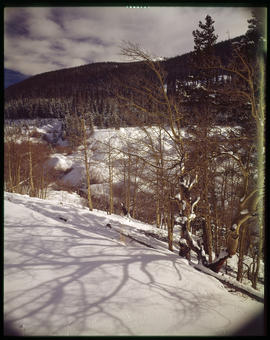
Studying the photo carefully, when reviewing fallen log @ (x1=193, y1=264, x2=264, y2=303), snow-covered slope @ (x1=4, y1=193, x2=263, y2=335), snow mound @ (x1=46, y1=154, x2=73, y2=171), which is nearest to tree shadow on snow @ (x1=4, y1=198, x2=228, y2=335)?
snow-covered slope @ (x1=4, y1=193, x2=263, y2=335)

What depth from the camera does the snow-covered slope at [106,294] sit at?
2.35m

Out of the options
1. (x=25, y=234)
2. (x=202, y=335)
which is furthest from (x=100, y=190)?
(x=202, y=335)

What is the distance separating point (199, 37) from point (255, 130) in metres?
6.72

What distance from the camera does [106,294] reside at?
2752 millimetres

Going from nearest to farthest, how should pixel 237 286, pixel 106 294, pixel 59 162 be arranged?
pixel 106 294 < pixel 237 286 < pixel 59 162

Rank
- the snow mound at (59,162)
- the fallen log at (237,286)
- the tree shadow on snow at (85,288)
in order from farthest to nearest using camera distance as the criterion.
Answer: the snow mound at (59,162)
the fallen log at (237,286)
the tree shadow on snow at (85,288)

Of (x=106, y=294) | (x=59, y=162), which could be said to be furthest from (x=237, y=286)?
(x=59, y=162)

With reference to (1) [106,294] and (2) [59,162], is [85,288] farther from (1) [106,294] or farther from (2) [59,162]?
(2) [59,162]

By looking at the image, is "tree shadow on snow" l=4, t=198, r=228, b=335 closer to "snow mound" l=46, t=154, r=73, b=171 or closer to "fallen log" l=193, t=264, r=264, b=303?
"fallen log" l=193, t=264, r=264, b=303

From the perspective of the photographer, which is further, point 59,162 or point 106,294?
point 59,162

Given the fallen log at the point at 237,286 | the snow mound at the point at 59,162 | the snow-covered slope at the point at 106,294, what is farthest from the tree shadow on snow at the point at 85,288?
the snow mound at the point at 59,162

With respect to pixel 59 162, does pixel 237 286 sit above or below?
below

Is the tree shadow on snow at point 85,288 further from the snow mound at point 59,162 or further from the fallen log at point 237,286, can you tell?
the snow mound at point 59,162

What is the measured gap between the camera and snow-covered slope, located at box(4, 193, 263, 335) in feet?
7.72
